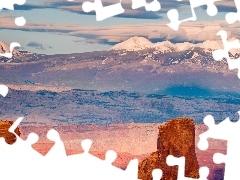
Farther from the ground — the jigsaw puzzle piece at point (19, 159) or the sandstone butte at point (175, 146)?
the sandstone butte at point (175, 146)

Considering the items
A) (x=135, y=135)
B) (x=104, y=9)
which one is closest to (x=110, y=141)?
(x=135, y=135)

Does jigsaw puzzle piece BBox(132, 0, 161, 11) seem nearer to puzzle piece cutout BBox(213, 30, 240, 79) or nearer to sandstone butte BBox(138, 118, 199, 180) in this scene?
puzzle piece cutout BBox(213, 30, 240, 79)

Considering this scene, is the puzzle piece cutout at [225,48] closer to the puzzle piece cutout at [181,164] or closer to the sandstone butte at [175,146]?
the puzzle piece cutout at [181,164]

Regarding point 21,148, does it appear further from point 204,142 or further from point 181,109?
point 181,109

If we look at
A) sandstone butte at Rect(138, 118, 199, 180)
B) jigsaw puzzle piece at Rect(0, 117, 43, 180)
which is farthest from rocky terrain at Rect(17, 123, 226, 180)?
jigsaw puzzle piece at Rect(0, 117, 43, 180)

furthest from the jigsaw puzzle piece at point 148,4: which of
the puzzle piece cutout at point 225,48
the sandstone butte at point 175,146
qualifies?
the sandstone butte at point 175,146

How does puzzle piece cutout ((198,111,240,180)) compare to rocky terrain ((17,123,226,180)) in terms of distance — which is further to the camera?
rocky terrain ((17,123,226,180))

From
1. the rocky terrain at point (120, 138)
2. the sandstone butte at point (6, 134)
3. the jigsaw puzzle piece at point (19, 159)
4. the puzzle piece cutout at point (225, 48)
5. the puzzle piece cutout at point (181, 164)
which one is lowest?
the puzzle piece cutout at point (181, 164)

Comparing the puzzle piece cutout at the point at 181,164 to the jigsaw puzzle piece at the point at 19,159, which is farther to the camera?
the jigsaw puzzle piece at the point at 19,159
